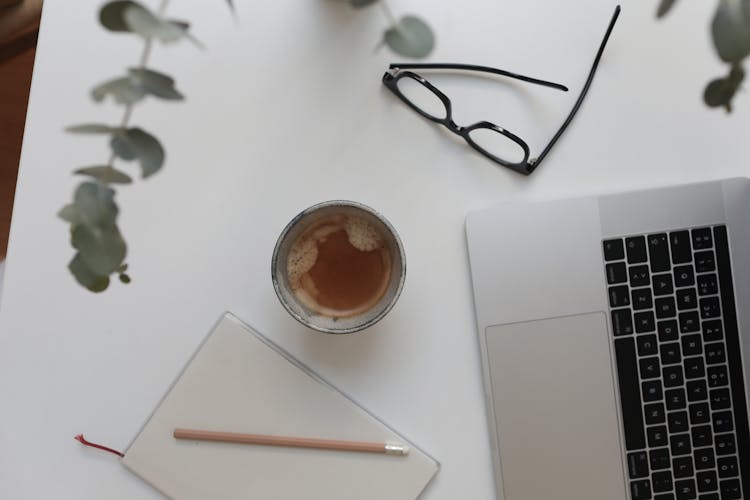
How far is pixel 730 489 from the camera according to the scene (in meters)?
0.79

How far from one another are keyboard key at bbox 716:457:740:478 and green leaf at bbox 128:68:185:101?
687 millimetres

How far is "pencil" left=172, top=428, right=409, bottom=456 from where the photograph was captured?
2.59ft

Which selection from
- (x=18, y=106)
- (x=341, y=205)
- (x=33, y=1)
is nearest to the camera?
(x=341, y=205)

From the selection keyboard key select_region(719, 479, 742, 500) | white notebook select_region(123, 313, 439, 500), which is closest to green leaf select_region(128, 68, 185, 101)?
white notebook select_region(123, 313, 439, 500)

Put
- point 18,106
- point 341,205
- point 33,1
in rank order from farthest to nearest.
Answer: point 18,106 < point 33,1 < point 341,205

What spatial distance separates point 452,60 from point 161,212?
37 centimetres

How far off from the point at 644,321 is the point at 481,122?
0.28 meters

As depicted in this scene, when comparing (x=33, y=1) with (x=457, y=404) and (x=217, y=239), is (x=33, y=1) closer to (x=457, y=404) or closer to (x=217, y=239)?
(x=217, y=239)

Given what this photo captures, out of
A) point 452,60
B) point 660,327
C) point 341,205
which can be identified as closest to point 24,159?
point 341,205

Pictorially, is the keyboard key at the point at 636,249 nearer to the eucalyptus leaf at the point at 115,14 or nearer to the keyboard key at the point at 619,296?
the keyboard key at the point at 619,296

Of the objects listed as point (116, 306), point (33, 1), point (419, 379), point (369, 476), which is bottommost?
point (369, 476)

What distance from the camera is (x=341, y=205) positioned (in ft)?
2.39

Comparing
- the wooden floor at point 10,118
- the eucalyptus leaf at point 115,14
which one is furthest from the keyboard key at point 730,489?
the wooden floor at point 10,118

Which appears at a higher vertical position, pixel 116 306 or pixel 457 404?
pixel 116 306
